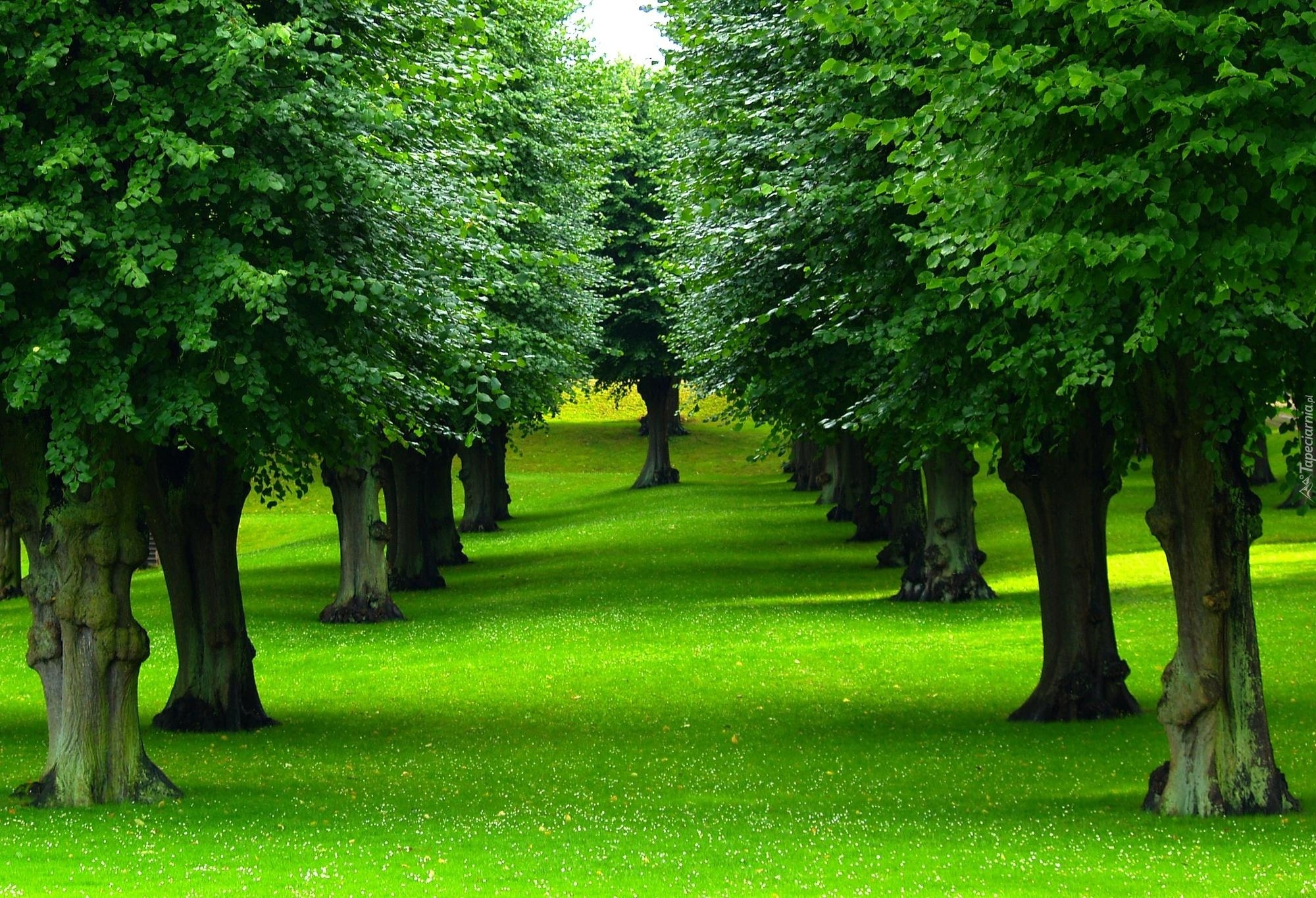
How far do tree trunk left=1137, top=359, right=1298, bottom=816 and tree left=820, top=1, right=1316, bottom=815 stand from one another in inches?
0.7

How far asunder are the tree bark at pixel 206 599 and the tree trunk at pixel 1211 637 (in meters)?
13.4

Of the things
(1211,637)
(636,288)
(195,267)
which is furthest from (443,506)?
(1211,637)

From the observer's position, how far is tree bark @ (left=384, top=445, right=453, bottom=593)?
4247cm

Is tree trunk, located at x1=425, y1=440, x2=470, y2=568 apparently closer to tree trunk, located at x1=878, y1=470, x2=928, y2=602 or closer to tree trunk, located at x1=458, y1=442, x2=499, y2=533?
tree trunk, located at x1=458, y1=442, x2=499, y2=533

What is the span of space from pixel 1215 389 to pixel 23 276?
11208mm

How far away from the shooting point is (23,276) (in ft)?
47.9

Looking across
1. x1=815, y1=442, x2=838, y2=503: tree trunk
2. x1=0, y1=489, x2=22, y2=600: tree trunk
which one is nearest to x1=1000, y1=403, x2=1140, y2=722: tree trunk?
x1=0, y1=489, x2=22, y2=600: tree trunk

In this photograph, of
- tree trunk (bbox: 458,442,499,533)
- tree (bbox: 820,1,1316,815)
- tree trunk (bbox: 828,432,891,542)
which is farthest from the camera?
tree trunk (bbox: 458,442,499,533)

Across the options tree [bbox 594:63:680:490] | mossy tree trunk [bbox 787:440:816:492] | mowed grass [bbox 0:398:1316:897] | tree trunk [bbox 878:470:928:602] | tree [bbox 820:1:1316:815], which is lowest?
mowed grass [bbox 0:398:1316:897]

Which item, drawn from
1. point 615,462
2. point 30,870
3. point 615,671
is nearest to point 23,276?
point 30,870

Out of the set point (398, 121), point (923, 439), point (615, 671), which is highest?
point (398, 121)

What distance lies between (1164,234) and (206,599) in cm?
1608

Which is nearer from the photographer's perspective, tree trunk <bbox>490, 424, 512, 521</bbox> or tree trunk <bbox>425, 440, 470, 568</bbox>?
tree trunk <bbox>425, 440, 470, 568</bbox>

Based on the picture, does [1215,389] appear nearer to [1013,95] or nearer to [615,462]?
[1013,95]
